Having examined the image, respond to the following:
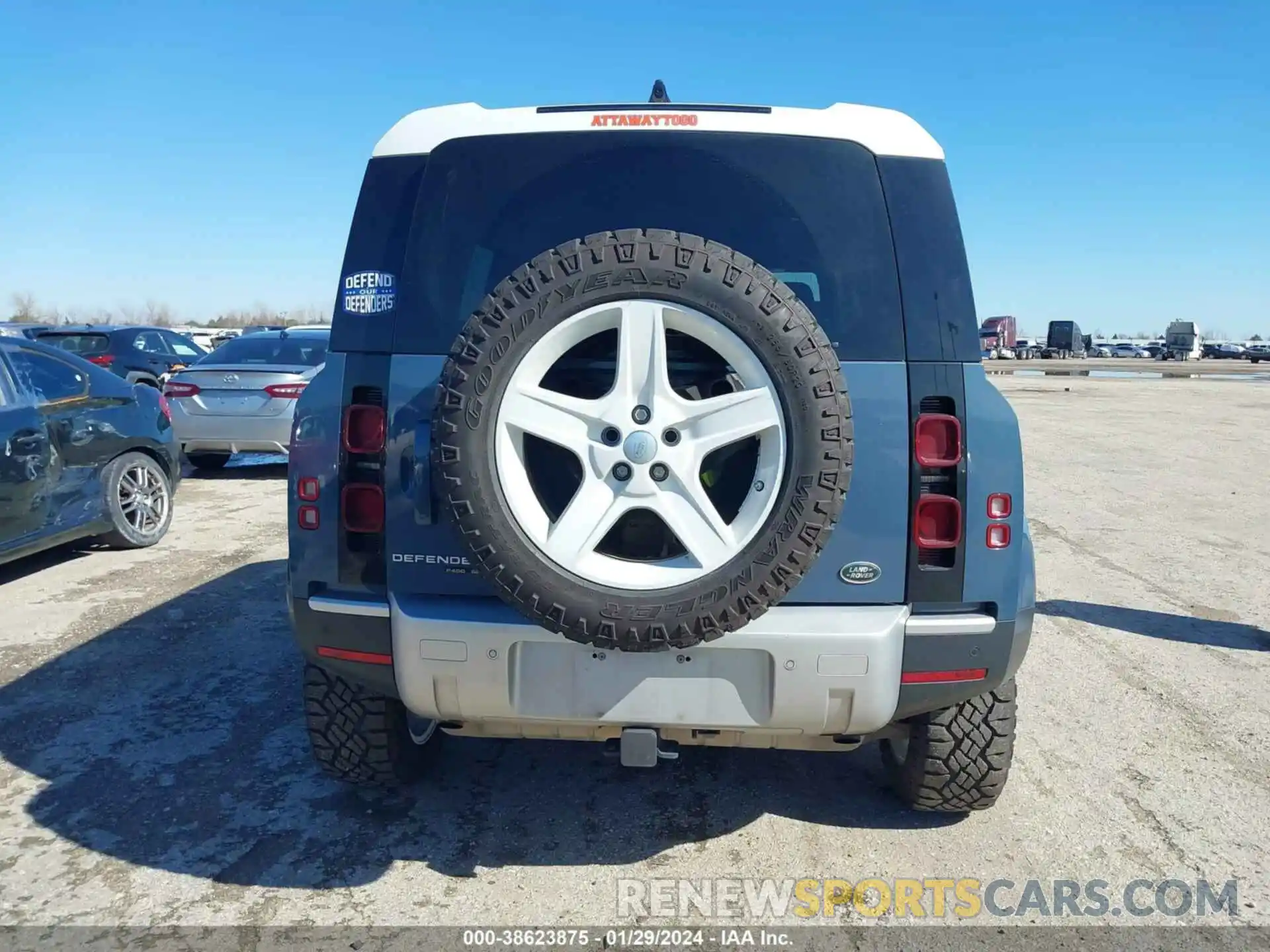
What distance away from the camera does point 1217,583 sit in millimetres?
6141

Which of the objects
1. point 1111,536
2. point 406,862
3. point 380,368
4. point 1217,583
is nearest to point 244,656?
point 406,862

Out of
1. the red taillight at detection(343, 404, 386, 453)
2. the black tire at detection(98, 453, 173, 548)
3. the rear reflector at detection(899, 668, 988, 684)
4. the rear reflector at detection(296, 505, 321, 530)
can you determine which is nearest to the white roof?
the red taillight at detection(343, 404, 386, 453)

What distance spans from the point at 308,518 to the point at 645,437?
109cm

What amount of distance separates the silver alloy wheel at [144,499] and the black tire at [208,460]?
134 inches

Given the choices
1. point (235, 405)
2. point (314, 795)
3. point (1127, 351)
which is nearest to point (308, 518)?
point (314, 795)

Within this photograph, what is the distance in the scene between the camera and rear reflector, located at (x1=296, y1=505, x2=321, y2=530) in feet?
8.73

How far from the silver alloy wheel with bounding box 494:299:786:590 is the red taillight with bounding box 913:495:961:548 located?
1.57 ft

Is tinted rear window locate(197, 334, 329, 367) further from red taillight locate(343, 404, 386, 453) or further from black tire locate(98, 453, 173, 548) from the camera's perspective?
red taillight locate(343, 404, 386, 453)

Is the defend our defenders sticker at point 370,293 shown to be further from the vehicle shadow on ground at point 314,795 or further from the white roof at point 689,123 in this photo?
the vehicle shadow on ground at point 314,795

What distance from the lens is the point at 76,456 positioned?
6074 millimetres

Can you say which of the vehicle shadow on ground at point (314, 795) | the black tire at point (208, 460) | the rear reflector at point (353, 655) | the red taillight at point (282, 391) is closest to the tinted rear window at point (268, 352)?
the red taillight at point (282, 391)

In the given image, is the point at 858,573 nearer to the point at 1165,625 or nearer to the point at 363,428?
the point at 363,428

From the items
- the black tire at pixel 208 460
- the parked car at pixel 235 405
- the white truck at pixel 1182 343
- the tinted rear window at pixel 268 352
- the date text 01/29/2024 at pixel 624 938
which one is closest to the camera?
the date text 01/29/2024 at pixel 624 938

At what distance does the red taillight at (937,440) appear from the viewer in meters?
2.47
